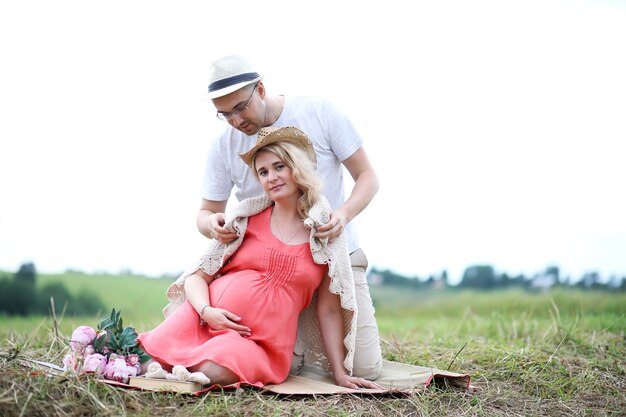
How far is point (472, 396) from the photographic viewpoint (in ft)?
14.9

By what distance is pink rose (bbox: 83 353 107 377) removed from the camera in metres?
3.97

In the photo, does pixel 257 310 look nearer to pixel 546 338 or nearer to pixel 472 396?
pixel 472 396

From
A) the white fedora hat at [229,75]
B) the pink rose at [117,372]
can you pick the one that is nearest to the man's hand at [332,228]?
the white fedora hat at [229,75]

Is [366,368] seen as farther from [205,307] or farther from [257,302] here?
[205,307]

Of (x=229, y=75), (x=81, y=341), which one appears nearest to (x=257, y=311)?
(x=81, y=341)

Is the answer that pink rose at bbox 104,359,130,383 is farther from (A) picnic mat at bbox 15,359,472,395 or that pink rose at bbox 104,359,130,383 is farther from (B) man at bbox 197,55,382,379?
(B) man at bbox 197,55,382,379

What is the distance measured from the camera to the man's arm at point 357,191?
443 cm

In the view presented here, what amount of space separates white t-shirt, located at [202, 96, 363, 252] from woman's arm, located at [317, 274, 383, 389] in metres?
0.56

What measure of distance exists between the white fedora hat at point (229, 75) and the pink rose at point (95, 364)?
161cm

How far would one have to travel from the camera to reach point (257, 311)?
424cm

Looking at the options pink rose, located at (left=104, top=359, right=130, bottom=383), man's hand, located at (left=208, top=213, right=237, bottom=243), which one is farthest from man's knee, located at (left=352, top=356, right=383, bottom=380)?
pink rose, located at (left=104, top=359, right=130, bottom=383)

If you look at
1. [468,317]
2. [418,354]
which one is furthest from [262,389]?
[468,317]

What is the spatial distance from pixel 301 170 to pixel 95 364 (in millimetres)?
1543

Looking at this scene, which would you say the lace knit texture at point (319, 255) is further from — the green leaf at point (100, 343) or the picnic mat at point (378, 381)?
the green leaf at point (100, 343)
